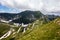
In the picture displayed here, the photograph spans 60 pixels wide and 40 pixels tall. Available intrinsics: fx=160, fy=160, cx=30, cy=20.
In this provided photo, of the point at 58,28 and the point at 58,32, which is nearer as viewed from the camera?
the point at 58,32

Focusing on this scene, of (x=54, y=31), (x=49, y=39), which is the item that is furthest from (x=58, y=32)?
(x=49, y=39)

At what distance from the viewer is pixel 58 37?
15088 centimetres

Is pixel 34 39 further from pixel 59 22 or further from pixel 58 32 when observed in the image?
pixel 59 22

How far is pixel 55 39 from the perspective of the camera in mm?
147750

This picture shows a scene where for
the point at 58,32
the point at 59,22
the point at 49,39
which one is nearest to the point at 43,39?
the point at 49,39

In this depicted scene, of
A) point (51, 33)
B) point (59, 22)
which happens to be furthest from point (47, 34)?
point (59, 22)

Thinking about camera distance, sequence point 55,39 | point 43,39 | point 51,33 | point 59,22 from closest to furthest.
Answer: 1. point 55,39
2. point 43,39
3. point 51,33
4. point 59,22

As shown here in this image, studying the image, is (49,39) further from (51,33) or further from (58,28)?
(58,28)

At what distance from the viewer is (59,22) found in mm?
196500

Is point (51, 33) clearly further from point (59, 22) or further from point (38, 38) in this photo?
point (59, 22)

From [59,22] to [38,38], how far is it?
145 feet

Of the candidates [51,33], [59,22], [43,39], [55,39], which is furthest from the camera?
[59,22]

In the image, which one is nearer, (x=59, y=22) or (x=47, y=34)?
(x=47, y=34)

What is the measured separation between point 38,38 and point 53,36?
17070 mm
